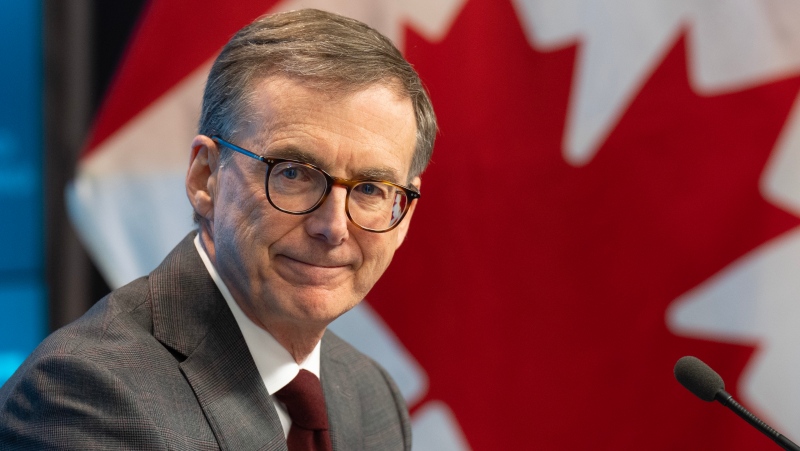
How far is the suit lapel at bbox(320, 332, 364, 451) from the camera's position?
1.58 meters

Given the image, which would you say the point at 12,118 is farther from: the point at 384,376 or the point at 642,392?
the point at 642,392

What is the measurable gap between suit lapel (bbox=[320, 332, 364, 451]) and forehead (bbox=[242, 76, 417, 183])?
1.53ft

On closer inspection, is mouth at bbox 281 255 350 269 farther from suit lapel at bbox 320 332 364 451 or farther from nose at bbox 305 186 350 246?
suit lapel at bbox 320 332 364 451

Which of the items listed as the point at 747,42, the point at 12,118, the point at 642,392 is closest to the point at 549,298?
the point at 642,392

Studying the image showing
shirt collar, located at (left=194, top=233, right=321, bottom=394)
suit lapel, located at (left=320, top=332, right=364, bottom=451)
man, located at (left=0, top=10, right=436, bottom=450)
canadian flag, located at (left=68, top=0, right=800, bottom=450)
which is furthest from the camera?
canadian flag, located at (left=68, top=0, right=800, bottom=450)

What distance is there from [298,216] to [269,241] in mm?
61

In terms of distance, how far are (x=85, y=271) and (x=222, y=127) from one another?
1126 mm

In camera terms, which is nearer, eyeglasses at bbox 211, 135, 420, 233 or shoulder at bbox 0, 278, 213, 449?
shoulder at bbox 0, 278, 213, 449

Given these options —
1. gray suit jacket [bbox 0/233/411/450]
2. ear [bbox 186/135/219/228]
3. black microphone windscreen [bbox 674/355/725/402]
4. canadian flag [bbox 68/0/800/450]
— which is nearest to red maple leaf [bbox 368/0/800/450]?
canadian flag [bbox 68/0/800/450]

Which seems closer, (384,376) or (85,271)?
(384,376)

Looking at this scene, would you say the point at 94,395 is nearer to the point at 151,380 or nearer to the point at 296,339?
the point at 151,380

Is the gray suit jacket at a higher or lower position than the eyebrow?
lower

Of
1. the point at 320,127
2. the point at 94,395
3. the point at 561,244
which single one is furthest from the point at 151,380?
the point at 561,244

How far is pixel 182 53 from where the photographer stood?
2.33 m
